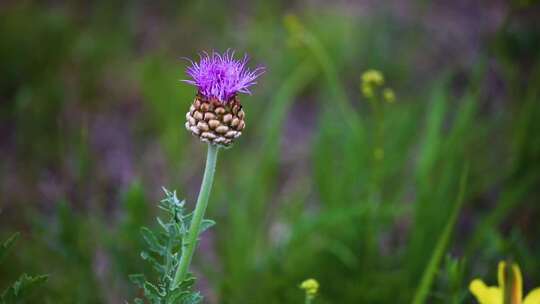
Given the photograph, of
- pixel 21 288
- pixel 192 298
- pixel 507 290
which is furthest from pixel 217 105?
pixel 507 290

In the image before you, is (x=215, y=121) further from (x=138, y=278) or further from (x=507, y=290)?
(x=507, y=290)

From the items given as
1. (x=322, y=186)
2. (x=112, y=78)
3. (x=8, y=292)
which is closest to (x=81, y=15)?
(x=112, y=78)

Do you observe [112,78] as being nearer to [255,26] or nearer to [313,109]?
[255,26]

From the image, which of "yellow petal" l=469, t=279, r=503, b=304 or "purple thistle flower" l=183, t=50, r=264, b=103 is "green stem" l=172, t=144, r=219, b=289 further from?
"yellow petal" l=469, t=279, r=503, b=304

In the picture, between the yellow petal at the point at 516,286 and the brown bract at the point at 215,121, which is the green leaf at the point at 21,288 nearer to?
the brown bract at the point at 215,121

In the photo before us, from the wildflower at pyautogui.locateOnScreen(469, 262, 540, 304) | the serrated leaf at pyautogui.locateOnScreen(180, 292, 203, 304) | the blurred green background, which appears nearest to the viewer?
the wildflower at pyautogui.locateOnScreen(469, 262, 540, 304)

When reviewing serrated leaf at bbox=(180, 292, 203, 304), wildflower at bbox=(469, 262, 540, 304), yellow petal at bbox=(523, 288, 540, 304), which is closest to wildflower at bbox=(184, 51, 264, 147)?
serrated leaf at bbox=(180, 292, 203, 304)
